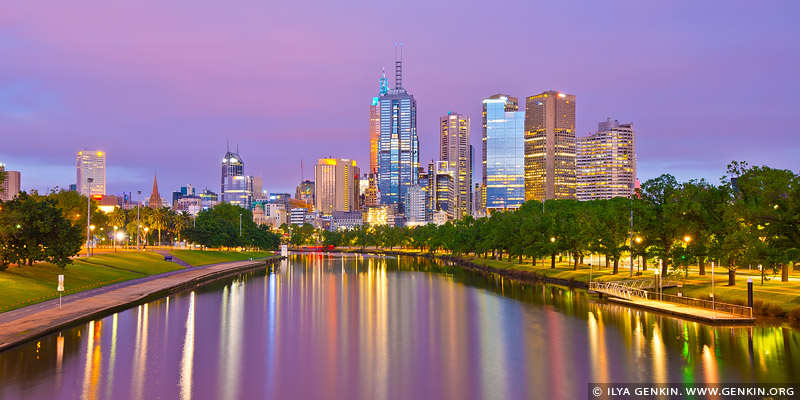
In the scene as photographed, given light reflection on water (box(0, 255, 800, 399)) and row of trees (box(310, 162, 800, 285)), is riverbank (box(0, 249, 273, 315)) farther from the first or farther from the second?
row of trees (box(310, 162, 800, 285))

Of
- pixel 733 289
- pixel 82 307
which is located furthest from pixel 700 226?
pixel 82 307

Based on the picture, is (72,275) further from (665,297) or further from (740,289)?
(740,289)

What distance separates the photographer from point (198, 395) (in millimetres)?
29922

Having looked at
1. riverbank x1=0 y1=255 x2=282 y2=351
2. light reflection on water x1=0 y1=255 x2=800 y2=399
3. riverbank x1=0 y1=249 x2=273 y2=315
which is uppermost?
riverbank x1=0 y1=249 x2=273 y2=315

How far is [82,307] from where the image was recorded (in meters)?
52.3

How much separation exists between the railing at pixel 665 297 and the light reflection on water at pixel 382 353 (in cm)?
398

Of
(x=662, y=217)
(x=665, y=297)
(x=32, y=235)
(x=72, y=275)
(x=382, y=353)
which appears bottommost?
(x=382, y=353)

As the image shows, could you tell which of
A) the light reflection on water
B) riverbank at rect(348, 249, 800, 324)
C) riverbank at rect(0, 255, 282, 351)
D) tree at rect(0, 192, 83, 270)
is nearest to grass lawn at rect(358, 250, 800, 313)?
riverbank at rect(348, 249, 800, 324)

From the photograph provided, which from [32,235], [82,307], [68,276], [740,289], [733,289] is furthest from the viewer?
[68,276]

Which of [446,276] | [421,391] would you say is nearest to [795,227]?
[421,391]

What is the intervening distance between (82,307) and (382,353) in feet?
98.6

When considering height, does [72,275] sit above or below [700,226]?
below

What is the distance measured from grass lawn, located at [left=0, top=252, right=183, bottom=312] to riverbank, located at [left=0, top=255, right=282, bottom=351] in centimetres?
167

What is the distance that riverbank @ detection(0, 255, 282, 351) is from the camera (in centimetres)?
4066
